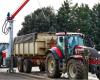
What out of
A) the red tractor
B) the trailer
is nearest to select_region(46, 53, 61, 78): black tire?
the red tractor

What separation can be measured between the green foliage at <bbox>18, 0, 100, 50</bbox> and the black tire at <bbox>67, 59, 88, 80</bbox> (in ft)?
148

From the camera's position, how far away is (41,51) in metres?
24.4

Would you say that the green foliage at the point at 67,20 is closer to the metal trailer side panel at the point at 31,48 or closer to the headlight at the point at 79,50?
the metal trailer side panel at the point at 31,48

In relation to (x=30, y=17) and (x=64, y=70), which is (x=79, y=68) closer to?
(x=64, y=70)

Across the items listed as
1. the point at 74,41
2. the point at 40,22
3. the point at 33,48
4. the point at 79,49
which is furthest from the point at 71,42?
the point at 40,22

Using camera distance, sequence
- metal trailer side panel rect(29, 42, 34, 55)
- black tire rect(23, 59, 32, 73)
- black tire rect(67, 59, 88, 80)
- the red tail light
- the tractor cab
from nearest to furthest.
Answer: black tire rect(67, 59, 88, 80) < the red tail light < the tractor cab < metal trailer side panel rect(29, 42, 34, 55) < black tire rect(23, 59, 32, 73)

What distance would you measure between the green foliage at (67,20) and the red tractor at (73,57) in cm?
4314

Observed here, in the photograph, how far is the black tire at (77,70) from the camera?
18.2 metres

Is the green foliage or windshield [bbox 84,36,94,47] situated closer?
windshield [bbox 84,36,94,47]

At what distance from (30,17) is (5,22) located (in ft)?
149

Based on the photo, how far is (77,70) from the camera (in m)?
18.4

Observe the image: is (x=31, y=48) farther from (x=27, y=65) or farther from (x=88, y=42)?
(x=88, y=42)

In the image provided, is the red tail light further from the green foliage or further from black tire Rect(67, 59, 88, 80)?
the green foliage

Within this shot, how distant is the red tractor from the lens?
18.3 m
